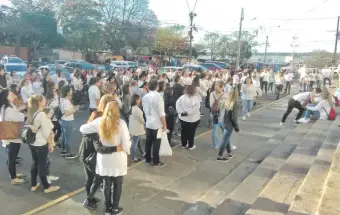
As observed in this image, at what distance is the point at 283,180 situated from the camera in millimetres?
5395

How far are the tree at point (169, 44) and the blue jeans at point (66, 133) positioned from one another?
4994 cm

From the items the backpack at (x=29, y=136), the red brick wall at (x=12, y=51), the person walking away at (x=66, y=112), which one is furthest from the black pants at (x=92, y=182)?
the red brick wall at (x=12, y=51)

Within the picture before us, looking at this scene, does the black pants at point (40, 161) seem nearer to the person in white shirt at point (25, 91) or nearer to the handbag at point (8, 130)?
the handbag at point (8, 130)

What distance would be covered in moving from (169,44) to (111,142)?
53594 millimetres

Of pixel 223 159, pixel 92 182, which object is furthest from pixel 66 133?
pixel 223 159

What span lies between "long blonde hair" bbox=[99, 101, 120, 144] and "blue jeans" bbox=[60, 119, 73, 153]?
9.72 feet

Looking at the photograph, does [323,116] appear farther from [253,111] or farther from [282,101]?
[282,101]

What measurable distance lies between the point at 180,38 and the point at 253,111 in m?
44.9

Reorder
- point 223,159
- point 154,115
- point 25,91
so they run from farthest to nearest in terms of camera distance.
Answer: point 25,91 < point 223,159 < point 154,115

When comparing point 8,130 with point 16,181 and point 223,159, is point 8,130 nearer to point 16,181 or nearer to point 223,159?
point 16,181

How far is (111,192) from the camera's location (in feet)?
15.2

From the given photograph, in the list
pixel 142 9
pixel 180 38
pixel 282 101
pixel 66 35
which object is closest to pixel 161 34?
pixel 180 38

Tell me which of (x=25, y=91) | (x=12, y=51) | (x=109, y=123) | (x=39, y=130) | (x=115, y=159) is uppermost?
(x=12, y=51)

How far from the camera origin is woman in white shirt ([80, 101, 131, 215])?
165 inches
